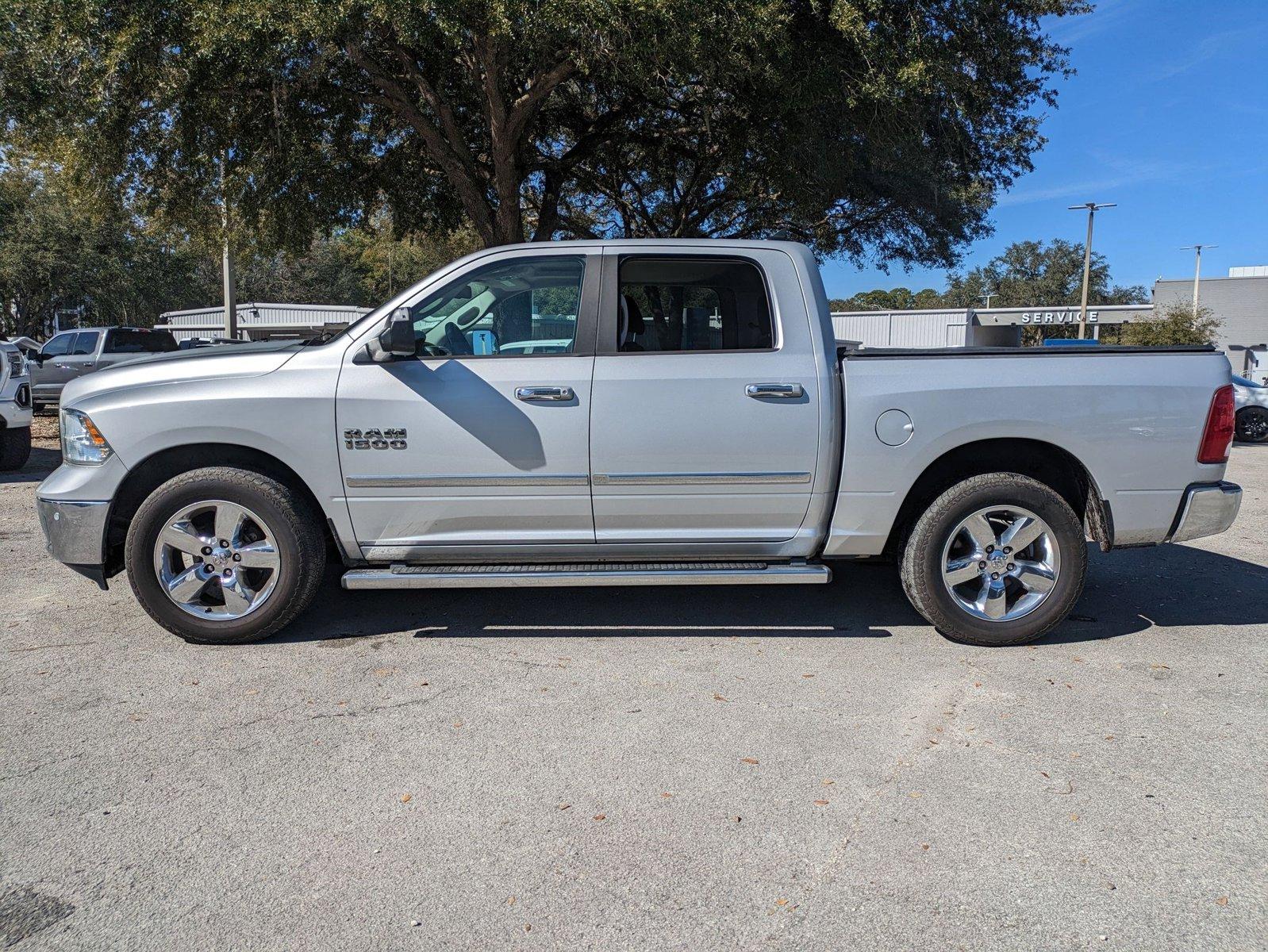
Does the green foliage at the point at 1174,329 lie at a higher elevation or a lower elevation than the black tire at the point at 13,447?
higher

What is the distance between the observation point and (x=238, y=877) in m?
2.75

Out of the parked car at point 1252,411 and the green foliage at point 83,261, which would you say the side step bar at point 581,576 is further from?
the green foliage at point 83,261

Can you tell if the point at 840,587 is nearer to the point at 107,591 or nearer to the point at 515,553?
the point at 515,553

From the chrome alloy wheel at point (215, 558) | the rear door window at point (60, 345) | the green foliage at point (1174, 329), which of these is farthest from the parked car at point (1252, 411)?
the rear door window at point (60, 345)

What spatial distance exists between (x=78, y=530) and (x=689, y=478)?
2.99 meters

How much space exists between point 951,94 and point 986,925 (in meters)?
11.7

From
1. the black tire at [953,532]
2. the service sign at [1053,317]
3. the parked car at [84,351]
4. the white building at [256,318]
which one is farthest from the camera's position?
the service sign at [1053,317]

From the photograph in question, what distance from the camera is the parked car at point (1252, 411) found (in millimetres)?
17297

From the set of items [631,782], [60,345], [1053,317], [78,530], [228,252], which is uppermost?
[1053,317]

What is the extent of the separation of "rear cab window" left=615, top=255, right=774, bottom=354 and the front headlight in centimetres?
259

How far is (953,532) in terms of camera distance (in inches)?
185

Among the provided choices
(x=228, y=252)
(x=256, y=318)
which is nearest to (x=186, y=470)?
(x=228, y=252)

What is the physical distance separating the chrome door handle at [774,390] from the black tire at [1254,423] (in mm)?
16414

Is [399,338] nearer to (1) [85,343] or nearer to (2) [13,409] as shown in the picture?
(2) [13,409]
